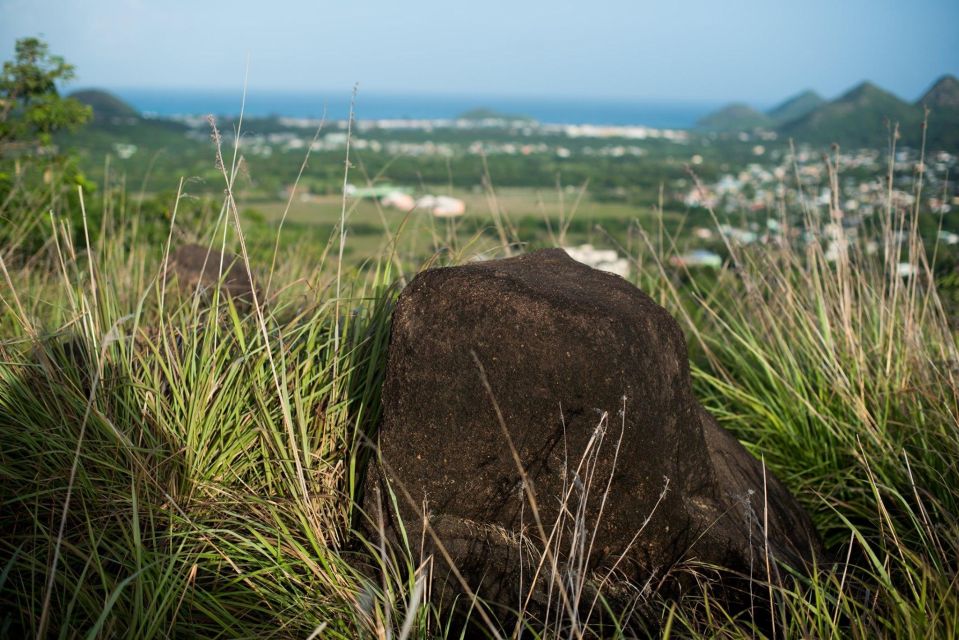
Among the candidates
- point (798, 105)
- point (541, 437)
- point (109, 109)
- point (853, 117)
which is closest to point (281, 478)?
point (541, 437)

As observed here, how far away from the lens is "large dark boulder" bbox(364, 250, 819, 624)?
172 centimetres

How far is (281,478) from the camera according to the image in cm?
188

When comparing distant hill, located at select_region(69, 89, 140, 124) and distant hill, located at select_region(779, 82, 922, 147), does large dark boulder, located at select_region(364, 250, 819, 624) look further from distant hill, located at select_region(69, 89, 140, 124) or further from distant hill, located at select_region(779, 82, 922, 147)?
distant hill, located at select_region(779, 82, 922, 147)

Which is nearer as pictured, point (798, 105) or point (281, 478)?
point (281, 478)

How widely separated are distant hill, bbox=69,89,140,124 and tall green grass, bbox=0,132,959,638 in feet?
68.8

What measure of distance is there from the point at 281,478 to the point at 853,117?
31.4 m

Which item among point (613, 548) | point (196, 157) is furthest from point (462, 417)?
point (196, 157)

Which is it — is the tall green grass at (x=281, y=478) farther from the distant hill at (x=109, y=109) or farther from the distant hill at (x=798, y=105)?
the distant hill at (x=798, y=105)

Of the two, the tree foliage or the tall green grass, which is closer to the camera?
the tall green grass

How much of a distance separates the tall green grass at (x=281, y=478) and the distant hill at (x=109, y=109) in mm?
20966

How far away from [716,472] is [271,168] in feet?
49.8

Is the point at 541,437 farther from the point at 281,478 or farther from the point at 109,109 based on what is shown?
the point at 109,109

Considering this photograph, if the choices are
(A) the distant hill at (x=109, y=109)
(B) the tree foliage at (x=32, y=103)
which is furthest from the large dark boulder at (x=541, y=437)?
(A) the distant hill at (x=109, y=109)

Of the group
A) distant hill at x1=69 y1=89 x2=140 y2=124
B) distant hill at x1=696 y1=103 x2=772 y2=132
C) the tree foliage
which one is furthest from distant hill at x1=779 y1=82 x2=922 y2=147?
distant hill at x1=696 y1=103 x2=772 y2=132
